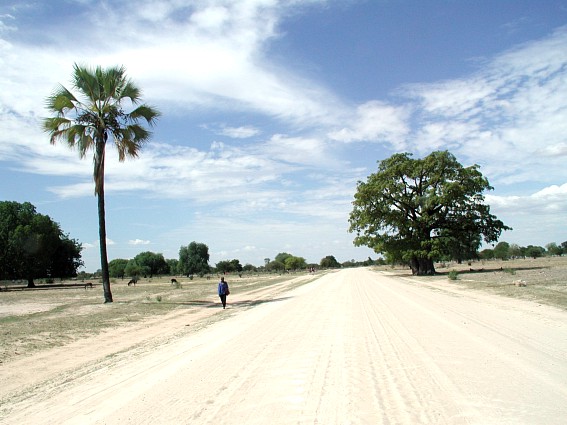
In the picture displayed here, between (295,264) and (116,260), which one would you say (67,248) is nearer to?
(116,260)

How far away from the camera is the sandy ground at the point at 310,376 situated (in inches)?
204

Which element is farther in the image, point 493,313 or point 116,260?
point 116,260

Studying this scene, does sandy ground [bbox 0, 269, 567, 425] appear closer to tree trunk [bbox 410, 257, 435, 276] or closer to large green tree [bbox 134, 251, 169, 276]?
tree trunk [bbox 410, 257, 435, 276]

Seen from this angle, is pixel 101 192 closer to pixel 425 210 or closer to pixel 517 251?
pixel 425 210

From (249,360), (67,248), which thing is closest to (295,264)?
(67,248)

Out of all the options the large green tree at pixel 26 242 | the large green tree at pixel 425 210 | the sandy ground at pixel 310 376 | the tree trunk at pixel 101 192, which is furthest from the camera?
the large green tree at pixel 26 242

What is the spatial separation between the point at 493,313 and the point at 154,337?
10517mm

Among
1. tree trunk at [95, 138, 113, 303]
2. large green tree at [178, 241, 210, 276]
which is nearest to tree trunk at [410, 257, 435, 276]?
tree trunk at [95, 138, 113, 303]

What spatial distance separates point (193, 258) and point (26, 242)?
77614mm

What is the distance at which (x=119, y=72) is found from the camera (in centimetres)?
2228

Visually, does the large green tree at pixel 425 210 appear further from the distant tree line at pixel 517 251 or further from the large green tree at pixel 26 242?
the distant tree line at pixel 517 251

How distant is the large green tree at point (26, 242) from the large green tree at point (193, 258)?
67.8 meters

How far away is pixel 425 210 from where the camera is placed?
4422 centimetres

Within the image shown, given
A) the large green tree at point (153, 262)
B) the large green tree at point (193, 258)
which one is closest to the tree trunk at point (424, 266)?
the large green tree at point (193, 258)
